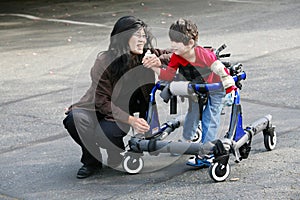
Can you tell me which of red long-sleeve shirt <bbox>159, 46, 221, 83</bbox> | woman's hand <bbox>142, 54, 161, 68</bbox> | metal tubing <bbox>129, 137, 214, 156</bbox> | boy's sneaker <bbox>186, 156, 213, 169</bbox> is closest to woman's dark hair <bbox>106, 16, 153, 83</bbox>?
woman's hand <bbox>142, 54, 161, 68</bbox>

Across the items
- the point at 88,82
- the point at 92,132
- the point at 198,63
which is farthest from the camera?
the point at 88,82

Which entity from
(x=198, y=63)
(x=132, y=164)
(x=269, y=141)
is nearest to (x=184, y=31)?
(x=198, y=63)

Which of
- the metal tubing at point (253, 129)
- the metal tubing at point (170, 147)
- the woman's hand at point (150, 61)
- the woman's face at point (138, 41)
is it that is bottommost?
the metal tubing at point (170, 147)

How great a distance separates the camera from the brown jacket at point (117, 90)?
5.66 meters

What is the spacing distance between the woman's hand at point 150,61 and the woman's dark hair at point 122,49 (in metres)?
0.15

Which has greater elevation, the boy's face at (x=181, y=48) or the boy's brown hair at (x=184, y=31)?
the boy's brown hair at (x=184, y=31)

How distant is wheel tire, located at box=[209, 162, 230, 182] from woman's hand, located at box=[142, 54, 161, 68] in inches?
34.5

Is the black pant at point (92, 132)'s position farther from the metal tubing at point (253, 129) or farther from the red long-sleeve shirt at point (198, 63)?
the metal tubing at point (253, 129)

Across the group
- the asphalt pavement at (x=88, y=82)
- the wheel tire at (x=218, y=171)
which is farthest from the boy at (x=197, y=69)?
the asphalt pavement at (x=88, y=82)

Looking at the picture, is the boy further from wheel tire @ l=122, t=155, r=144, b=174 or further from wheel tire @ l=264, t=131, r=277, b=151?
wheel tire @ l=264, t=131, r=277, b=151

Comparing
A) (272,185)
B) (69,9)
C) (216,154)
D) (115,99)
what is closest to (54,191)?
(115,99)

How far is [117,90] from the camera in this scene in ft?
18.8

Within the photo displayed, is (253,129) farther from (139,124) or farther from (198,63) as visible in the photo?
(139,124)

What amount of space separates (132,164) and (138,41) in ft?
3.11
